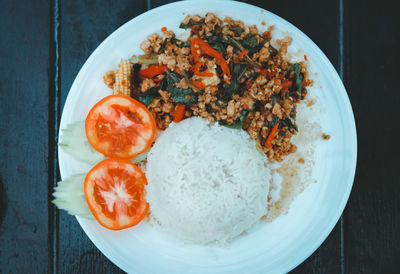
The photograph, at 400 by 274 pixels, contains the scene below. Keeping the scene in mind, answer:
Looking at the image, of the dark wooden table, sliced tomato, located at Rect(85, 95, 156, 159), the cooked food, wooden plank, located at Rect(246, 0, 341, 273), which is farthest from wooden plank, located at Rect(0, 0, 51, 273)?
wooden plank, located at Rect(246, 0, 341, 273)

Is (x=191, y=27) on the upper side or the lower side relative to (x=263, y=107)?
upper

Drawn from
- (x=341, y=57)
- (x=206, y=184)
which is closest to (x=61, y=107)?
(x=206, y=184)

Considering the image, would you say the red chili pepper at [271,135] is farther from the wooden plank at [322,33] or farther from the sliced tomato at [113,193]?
the sliced tomato at [113,193]

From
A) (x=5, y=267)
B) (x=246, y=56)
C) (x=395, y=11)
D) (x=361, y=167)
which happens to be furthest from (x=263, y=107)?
(x=5, y=267)

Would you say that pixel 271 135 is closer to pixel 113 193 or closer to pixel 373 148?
pixel 373 148

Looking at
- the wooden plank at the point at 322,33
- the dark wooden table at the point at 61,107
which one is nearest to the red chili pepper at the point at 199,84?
the dark wooden table at the point at 61,107

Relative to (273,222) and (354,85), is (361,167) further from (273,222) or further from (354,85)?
(273,222)

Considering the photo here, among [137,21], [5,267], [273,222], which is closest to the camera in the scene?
[137,21]

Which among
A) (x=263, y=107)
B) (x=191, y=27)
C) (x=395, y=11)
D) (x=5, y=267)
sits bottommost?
(x=5, y=267)
